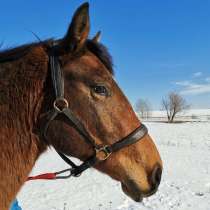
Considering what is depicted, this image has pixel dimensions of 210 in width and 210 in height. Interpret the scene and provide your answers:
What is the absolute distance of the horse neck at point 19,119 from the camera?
6.92ft

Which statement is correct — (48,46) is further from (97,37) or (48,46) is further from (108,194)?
(108,194)

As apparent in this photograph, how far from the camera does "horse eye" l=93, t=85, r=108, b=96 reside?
2.24 m

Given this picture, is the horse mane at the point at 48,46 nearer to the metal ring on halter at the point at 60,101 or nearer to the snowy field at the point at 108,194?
the metal ring on halter at the point at 60,101

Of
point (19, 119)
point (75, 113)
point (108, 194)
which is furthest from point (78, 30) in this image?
point (108, 194)

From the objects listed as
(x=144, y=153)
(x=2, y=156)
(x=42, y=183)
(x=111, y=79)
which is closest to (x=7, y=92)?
(x=2, y=156)

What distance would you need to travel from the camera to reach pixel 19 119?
7.12 ft

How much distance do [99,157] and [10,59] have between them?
983 millimetres

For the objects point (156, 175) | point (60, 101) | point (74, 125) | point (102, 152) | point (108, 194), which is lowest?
point (108, 194)

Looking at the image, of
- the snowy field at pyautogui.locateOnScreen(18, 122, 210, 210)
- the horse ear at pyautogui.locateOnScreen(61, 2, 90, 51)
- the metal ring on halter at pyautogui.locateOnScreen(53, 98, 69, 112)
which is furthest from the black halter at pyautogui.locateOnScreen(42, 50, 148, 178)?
the snowy field at pyautogui.locateOnScreen(18, 122, 210, 210)

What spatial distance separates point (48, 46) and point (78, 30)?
344 millimetres

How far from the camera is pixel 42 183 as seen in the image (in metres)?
9.42

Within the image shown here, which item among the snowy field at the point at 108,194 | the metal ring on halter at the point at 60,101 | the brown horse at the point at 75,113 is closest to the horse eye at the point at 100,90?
the brown horse at the point at 75,113

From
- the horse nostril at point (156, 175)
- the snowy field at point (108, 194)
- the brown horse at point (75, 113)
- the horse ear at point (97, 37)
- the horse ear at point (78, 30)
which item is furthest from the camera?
the snowy field at point (108, 194)

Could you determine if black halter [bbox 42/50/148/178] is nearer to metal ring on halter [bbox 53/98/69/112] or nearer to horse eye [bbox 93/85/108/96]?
metal ring on halter [bbox 53/98/69/112]
